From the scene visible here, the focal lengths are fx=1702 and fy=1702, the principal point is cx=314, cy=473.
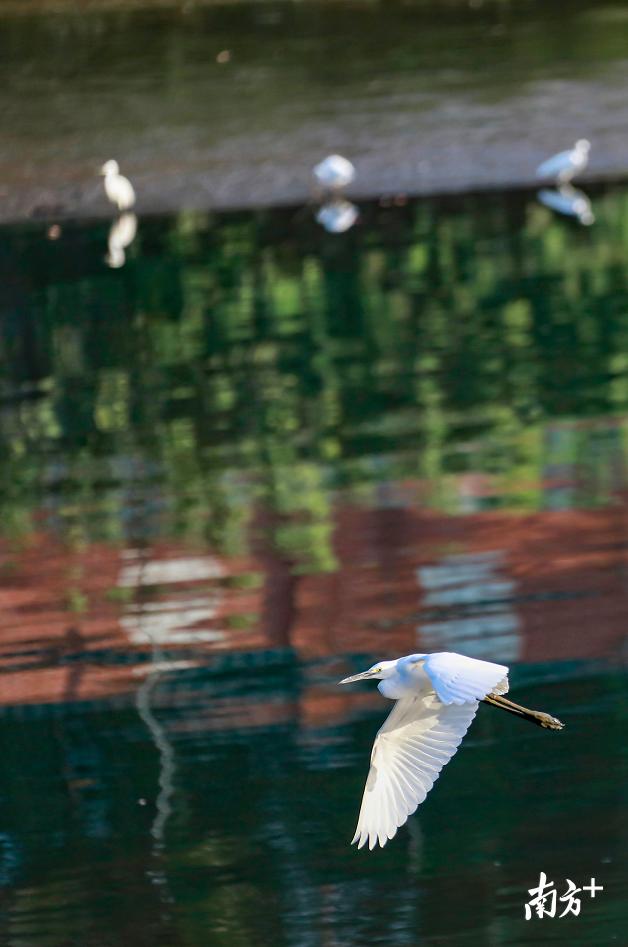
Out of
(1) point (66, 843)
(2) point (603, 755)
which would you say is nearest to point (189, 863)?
(1) point (66, 843)

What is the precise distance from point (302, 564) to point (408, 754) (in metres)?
2.40

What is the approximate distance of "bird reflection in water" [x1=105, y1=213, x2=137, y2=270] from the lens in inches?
397

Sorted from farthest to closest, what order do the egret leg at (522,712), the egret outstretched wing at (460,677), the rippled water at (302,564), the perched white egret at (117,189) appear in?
1. the perched white egret at (117,189)
2. the rippled water at (302,564)
3. the egret leg at (522,712)
4. the egret outstretched wing at (460,677)

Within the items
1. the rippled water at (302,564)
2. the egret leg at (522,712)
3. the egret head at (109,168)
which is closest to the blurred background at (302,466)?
the rippled water at (302,564)

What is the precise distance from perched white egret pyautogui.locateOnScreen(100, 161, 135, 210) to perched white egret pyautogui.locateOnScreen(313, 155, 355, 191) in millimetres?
1182

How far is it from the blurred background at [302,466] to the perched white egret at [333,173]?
16 centimetres

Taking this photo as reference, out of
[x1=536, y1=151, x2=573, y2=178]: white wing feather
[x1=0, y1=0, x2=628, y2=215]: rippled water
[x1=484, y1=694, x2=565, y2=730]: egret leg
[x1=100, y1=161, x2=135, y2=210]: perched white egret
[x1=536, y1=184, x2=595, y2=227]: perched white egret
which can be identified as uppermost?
[x1=0, y1=0, x2=628, y2=215]: rippled water

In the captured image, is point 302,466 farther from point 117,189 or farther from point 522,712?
point 117,189

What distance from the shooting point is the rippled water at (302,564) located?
13.9 ft

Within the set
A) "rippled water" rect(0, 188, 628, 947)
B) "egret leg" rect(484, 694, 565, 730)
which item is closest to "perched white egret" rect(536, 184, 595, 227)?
"rippled water" rect(0, 188, 628, 947)

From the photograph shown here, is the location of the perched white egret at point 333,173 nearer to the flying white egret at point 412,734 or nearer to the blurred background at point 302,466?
the blurred background at point 302,466

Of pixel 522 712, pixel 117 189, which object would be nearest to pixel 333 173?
pixel 117 189

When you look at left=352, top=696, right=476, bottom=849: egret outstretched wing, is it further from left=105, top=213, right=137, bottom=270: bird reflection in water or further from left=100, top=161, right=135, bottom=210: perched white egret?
left=100, top=161, right=135, bottom=210: perched white egret

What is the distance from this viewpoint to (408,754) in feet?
12.1
